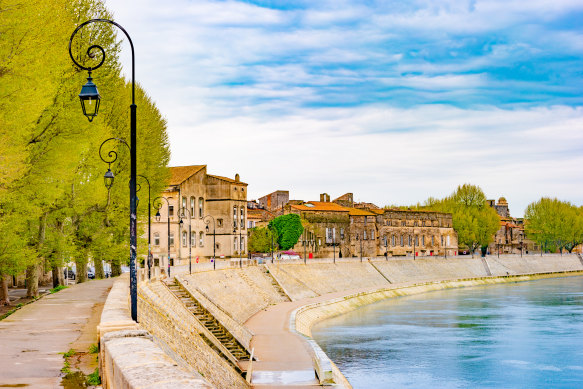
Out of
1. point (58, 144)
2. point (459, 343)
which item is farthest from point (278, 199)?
point (58, 144)

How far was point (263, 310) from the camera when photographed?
205 feet

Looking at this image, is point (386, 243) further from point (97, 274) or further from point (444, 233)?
point (97, 274)

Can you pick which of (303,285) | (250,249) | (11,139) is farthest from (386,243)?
(11,139)

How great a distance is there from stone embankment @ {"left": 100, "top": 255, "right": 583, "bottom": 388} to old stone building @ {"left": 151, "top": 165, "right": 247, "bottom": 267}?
37.9 ft

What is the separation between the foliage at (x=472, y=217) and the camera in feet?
454

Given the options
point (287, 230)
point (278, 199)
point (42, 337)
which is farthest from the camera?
point (278, 199)

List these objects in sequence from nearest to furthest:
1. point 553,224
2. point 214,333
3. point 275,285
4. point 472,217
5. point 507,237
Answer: point 214,333 → point 275,285 → point 472,217 → point 553,224 → point 507,237

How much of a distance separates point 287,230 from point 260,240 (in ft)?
17.0

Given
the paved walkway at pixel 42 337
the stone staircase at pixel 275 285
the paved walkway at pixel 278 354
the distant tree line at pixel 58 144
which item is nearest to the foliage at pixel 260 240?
the stone staircase at pixel 275 285

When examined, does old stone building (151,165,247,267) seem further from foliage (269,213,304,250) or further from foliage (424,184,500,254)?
foliage (424,184,500,254)

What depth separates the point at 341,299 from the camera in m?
74.7

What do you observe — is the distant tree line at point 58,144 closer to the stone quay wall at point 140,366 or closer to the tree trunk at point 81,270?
the tree trunk at point 81,270

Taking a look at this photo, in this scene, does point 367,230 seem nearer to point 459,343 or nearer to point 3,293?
point 459,343

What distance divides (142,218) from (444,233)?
9336 cm
